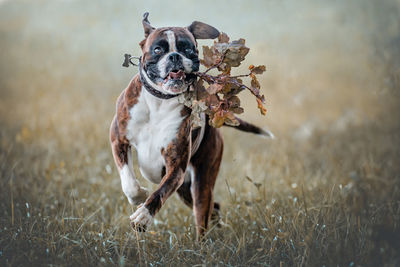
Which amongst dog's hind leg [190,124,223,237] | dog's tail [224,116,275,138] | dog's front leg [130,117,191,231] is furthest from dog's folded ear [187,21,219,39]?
dog's tail [224,116,275,138]

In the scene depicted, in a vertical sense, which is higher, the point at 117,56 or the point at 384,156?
the point at 117,56

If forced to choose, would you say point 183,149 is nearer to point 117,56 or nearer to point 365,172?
point 365,172

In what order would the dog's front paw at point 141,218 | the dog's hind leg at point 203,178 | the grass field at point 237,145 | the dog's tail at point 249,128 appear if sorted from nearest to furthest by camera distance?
1. the dog's front paw at point 141,218
2. the grass field at point 237,145
3. the dog's hind leg at point 203,178
4. the dog's tail at point 249,128

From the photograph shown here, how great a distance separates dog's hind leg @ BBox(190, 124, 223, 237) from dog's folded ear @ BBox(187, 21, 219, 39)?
61 cm

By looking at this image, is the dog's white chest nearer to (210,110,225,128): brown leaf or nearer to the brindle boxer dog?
the brindle boxer dog

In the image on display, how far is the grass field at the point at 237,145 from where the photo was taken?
10.2 feet

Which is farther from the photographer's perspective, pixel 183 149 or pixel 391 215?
pixel 391 215

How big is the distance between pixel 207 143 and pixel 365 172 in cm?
214

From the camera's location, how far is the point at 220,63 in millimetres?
2678

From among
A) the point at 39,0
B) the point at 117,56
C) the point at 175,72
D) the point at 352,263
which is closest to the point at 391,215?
the point at 352,263

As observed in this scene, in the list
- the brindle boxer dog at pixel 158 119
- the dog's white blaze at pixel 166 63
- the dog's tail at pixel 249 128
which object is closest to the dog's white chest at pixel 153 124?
the brindle boxer dog at pixel 158 119

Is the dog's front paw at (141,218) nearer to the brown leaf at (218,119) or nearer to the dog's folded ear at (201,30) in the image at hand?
the brown leaf at (218,119)

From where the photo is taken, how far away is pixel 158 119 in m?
2.87

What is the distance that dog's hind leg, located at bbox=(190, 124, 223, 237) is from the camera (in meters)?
3.29
